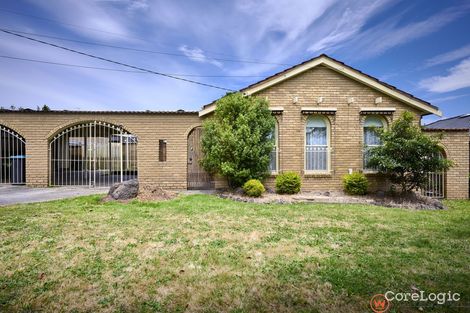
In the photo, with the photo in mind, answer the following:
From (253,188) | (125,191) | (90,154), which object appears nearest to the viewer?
(125,191)

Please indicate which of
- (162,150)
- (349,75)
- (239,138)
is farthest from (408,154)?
(162,150)

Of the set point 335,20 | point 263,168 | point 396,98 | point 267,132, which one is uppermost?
point 335,20

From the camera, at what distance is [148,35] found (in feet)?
42.2

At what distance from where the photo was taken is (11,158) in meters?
11.1

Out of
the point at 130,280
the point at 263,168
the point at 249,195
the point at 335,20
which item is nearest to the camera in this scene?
the point at 130,280

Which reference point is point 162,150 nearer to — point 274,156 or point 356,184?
point 274,156

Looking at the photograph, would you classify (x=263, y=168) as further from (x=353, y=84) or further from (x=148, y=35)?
(x=148, y=35)

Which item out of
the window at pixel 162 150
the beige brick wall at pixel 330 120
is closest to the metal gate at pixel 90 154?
the window at pixel 162 150

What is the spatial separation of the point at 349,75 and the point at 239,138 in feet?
19.9

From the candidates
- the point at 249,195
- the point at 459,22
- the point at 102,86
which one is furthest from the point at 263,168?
the point at 102,86

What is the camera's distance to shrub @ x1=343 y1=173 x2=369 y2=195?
30.8 feet

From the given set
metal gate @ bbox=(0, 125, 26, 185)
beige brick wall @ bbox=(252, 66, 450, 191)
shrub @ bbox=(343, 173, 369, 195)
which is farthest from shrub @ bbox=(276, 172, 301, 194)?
metal gate @ bbox=(0, 125, 26, 185)

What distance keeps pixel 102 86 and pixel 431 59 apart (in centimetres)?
2066

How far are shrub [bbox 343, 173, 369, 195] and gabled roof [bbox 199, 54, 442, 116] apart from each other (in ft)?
13.8
